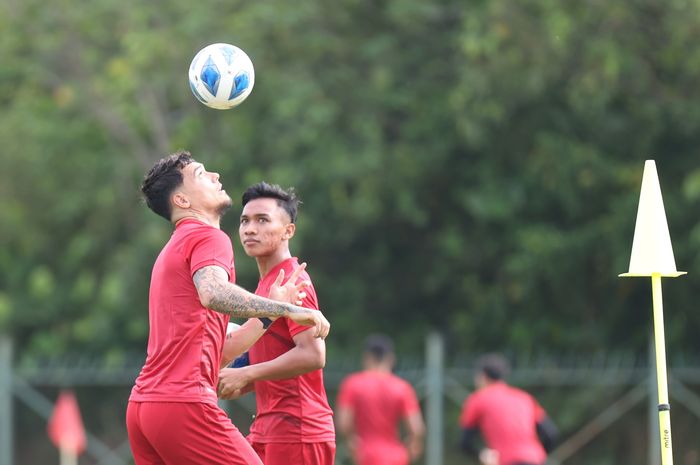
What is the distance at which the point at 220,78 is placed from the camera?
7.75 metres

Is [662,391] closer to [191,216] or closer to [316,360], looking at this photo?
[316,360]

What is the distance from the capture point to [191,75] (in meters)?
7.90

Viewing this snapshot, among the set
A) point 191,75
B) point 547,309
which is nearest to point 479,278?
point 547,309

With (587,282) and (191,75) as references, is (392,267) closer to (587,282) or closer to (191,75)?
(587,282)

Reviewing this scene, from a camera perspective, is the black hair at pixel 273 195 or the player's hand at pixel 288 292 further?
the black hair at pixel 273 195

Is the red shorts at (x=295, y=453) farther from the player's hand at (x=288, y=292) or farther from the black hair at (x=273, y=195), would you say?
the black hair at (x=273, y=195)

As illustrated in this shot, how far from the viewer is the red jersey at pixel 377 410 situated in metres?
14.1

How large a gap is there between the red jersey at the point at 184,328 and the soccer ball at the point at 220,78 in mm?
1696

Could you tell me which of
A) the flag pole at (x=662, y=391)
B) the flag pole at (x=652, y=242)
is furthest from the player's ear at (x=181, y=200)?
the flag pole at (x=662, y=391)

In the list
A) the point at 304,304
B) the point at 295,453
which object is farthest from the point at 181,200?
the point at 295,453

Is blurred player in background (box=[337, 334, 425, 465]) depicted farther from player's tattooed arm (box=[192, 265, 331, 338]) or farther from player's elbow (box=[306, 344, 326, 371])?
player's tattooed arm (box=[192, 265, 331, 338])

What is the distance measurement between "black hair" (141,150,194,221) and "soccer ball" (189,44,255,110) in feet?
4.25

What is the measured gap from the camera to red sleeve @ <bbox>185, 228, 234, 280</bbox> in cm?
604

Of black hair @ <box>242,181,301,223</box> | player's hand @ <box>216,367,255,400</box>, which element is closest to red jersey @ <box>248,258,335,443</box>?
player's hand @ <box>216,367,255,400</box>
